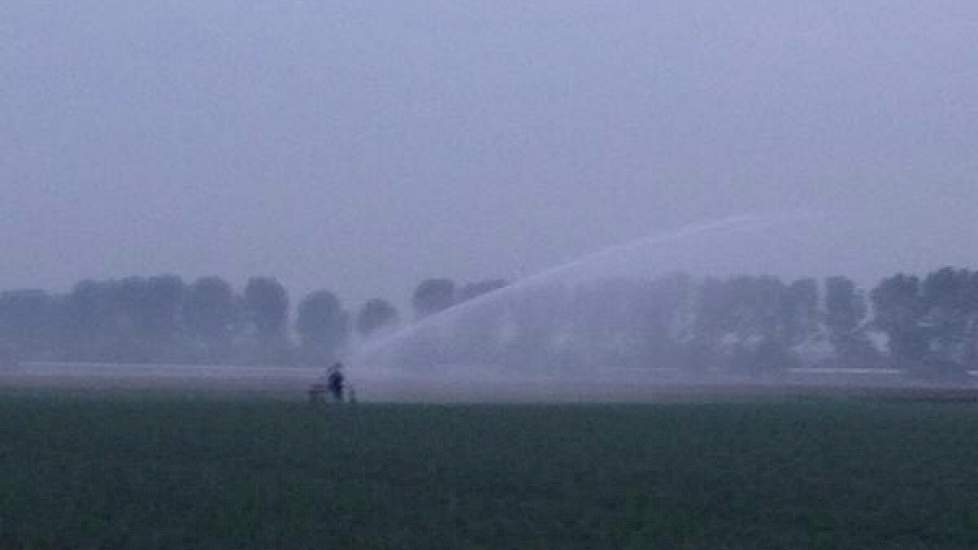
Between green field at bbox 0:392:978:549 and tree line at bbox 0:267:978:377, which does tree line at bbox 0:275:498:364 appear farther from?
green field at bbox 0:392:978:549

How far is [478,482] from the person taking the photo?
2939cm

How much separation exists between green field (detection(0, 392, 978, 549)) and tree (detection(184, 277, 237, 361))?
4992 inches

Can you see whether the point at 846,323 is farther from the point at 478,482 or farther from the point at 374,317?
the point at 478,482

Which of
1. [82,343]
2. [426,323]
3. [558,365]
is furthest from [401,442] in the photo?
[82,343]

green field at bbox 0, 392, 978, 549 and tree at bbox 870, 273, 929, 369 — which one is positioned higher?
tree at bbox 870, 273, 929, 369

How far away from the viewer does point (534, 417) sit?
51.3 metres

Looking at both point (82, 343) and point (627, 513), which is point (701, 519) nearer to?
point (627, 513)

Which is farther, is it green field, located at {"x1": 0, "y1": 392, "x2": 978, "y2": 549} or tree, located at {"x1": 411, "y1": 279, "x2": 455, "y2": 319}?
tree, located at {"x1": 411, "y1": 279, "x2": 455, "y2": 319}

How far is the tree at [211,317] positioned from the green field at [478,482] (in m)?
127

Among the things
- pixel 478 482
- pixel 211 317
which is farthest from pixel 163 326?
pixel 478 482

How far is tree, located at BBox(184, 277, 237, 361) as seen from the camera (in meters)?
178

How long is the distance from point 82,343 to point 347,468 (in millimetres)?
151527

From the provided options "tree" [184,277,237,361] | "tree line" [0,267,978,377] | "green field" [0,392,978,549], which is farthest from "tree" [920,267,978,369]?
"green field" [0,392,978,549]

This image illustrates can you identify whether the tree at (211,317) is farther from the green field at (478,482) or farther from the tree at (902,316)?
the green field at (478,482)
